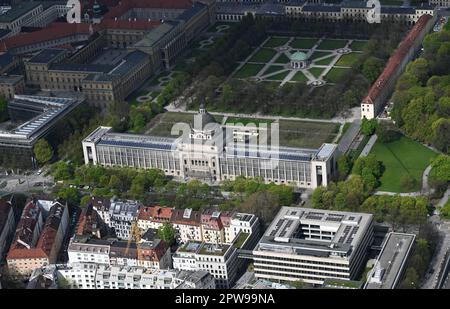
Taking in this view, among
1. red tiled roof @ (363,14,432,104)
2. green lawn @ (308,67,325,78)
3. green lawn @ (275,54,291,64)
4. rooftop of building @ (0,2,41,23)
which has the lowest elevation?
green lawn @ (308,67,325,78)

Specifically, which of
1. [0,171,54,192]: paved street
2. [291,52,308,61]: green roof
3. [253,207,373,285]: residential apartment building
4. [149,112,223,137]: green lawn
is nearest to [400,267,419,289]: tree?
[253,207,373,285]: residential apartment building

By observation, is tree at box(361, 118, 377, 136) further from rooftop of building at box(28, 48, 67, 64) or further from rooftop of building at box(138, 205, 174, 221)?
rooftop of building at box(28, 48, 67, 64)

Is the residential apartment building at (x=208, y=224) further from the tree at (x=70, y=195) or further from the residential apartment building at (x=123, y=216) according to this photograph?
the tree at (x=70, y=195)

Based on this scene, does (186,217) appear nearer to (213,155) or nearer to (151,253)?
(151,253)

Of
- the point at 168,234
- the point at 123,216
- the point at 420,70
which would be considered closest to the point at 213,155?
the point at 123,216

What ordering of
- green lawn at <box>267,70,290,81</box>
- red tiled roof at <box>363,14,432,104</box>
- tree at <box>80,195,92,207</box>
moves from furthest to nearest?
green lawn at <box>267,70,290,81</box> < red tiled roof at <box>363,14,432,104</box> < tree at <box>80,195,92,207</box>

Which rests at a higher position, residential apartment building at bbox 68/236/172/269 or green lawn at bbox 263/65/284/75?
residential apartment building at bbox 68/236/172/269

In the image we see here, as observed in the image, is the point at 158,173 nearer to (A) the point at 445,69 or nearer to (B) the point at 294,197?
(B) the point at 294,197

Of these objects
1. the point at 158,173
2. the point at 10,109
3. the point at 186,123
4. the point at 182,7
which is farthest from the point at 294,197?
the point at 182,7
